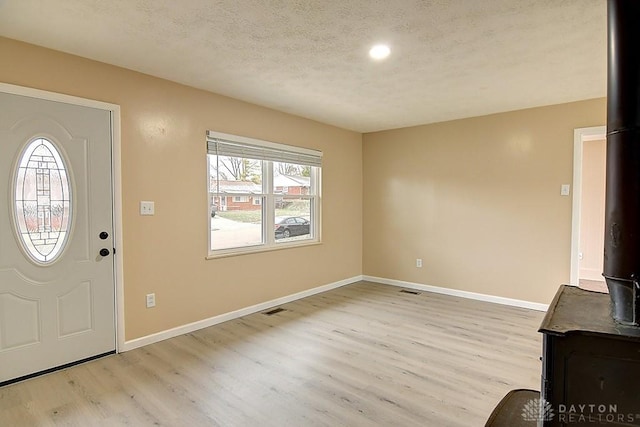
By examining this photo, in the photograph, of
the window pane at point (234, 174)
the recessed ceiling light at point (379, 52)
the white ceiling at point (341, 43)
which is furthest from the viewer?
the window pane at point (234, 174)

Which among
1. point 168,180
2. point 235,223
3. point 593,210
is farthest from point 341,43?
point 593,210

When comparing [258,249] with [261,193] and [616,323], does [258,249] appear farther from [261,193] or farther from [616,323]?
[616,323]

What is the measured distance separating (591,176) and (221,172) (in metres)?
5.54

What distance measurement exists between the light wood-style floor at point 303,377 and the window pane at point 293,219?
1.18 metres

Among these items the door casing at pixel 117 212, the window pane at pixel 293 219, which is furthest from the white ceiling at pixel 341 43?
the window pane at pixel 293 219

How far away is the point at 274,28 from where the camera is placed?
2.27 meters

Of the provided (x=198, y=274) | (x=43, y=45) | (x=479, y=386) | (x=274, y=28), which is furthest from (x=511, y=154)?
(x=43, y=45)

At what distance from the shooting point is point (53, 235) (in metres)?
2.62

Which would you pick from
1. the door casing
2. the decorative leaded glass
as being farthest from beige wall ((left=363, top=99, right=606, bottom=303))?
the decorative leaded glass

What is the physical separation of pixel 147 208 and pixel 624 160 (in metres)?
3.27

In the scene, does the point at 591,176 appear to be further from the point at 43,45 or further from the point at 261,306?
the point at 43,45

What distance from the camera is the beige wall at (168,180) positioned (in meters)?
2.72

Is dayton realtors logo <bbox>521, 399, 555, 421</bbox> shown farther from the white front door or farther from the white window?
the white front door

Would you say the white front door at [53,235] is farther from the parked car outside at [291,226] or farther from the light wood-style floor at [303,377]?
the parked car outside at [291,226]
